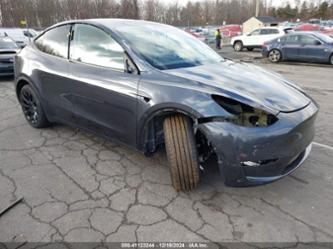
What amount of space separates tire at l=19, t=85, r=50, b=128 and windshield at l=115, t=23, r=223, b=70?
1763 mm

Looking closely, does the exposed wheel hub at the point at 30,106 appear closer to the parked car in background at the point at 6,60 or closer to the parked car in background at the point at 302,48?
the parked car in background at the point at 6,60

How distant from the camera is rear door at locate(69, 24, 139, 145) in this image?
8.87 ft

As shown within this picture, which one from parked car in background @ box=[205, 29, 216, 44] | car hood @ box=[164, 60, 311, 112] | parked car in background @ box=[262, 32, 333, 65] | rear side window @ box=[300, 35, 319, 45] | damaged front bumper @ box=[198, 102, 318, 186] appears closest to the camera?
A: damaged front bumper @ box=[198, 102, 318, 186]

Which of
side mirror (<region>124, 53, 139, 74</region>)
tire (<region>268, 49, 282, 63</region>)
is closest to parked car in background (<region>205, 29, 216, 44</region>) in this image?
tire (<region>268, 49, 282, 63</region>)

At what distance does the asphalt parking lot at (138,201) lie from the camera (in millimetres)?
2168

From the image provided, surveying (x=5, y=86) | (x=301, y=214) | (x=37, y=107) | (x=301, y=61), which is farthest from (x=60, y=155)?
(x=301, y=61)

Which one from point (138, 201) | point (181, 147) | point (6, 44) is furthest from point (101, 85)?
point (6, 44)

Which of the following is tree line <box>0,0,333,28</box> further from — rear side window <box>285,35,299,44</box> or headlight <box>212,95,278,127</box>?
headlight <box>212,95,278,127</box>

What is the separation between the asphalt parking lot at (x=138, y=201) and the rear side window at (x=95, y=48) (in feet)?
3.77

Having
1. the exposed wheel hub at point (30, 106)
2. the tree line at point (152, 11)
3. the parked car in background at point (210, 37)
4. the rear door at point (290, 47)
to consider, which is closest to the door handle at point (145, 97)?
the exposed wheel hub at point (30, 106)

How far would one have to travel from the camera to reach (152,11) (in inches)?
1806

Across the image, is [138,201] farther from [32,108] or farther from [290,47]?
[290,47]

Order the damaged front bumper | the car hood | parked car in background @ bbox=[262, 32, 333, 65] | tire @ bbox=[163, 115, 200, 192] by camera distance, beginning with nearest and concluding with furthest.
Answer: the damaged front bumper
the car hood
tire @ bbox=[163, 115, 200, 192]
parked car in background @ bbox=[262, 32, 333, 65]

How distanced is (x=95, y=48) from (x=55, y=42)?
909mm
